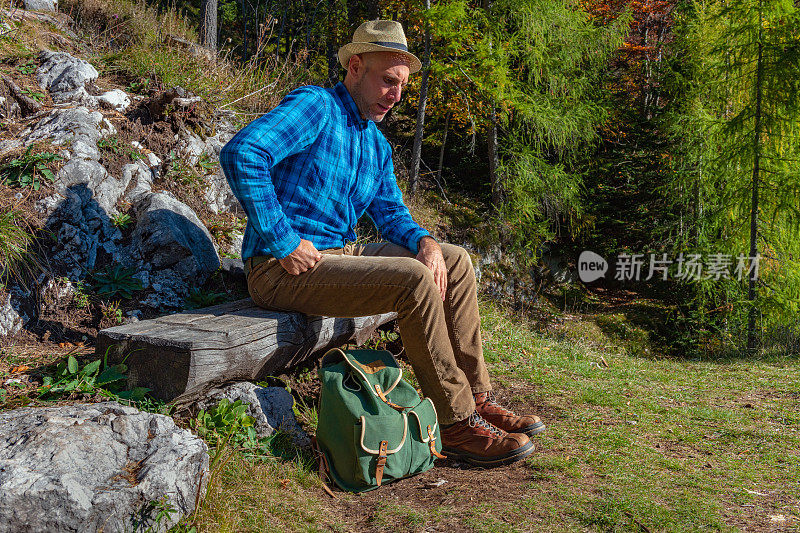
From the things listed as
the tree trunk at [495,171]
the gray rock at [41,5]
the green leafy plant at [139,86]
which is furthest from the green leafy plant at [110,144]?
the tree trunk at [495,171]

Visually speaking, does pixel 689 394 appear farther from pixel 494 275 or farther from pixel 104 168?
pixel 494 275

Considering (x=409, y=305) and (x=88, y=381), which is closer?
(x=88, y=381)

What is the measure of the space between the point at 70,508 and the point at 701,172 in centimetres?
1212

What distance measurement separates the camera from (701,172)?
1154 centimetres

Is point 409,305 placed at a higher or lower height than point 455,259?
lower

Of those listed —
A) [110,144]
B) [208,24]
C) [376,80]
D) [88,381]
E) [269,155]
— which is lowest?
[88,381]

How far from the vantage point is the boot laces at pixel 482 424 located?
10.5 ft

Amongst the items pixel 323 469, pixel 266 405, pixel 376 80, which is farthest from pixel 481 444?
pixel 376 80

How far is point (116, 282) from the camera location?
380 cm

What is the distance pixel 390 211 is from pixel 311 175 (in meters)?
0.74

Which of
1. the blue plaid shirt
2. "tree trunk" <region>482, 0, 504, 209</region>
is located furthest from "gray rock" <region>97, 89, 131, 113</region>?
"tree trunk" <region>482, 0, 504, 209</region>

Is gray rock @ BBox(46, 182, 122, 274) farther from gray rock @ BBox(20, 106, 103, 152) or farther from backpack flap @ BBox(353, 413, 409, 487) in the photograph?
backpack flap @ BBox(353, 413, 409, 487)

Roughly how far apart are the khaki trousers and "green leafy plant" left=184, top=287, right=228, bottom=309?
2.14 ft

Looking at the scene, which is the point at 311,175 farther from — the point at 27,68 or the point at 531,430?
the point at 27,68
